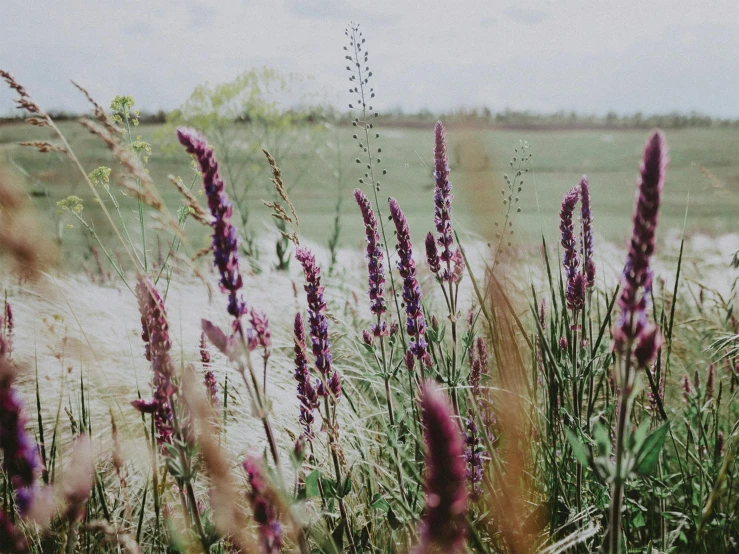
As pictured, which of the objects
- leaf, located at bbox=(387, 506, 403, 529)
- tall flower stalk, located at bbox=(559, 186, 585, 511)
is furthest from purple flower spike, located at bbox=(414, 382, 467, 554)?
tall flower stalk, located at bbox=(559, 186, 585, 511)

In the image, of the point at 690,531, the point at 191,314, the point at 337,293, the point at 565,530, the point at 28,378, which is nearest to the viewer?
the point at 565,530

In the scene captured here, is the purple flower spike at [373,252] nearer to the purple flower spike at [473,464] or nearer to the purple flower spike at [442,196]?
Answer: the purple flower spike at [442,196]

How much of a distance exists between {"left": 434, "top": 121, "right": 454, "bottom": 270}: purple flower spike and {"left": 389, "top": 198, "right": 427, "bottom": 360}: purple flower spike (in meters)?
0.18

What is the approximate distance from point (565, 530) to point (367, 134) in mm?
1452

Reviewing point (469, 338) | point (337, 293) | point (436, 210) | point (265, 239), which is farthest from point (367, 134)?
point (265, 239)

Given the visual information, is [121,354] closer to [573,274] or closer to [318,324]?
[318,324]

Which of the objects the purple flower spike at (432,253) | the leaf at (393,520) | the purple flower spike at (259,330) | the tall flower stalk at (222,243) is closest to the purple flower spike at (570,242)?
the purple flower spike at (432,253)

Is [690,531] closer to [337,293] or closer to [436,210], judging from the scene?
[436,210]

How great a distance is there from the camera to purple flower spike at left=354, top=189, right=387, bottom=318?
171 cm

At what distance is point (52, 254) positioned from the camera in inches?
48.4

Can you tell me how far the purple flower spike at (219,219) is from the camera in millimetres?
919

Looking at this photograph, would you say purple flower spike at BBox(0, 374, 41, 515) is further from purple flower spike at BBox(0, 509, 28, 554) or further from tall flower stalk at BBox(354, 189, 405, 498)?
tall flower stalk at BBox(354, 189, 405, 498)

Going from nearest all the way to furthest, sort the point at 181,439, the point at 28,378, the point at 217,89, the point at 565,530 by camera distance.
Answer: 1. the point at 181,439
2. the point at 565,530
3. the point at 28,378
4. the point at 217,89

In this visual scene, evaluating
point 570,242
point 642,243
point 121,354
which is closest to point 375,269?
point 570,242
